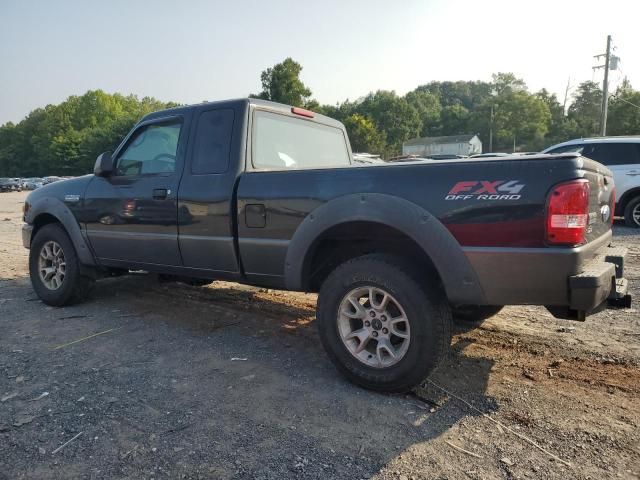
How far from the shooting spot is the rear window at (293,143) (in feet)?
13.3

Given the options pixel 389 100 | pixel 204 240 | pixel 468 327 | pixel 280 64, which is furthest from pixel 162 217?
pixel 389 100

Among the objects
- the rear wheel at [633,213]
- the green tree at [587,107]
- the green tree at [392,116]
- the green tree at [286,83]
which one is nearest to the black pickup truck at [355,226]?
the rear wheel at [633,213]

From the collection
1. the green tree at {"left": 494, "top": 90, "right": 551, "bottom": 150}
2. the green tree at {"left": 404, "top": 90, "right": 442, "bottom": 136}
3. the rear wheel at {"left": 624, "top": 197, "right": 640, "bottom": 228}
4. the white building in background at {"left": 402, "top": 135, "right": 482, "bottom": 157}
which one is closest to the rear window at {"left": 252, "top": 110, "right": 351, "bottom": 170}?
the rear wheel at {"left": 624, "top": 197, "right": 640, "bottom": 228}

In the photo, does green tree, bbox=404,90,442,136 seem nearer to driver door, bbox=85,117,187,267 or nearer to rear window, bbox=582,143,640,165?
rear window, bbox=582,143,640,165

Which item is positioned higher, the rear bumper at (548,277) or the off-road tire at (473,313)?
the rear bumper at (548,277)

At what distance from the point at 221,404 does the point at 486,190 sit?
204 cm

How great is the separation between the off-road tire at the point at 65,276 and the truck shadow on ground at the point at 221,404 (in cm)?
42

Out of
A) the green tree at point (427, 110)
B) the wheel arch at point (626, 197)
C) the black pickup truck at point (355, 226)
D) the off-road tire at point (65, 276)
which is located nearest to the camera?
the black pickup truck at point (355, 226)

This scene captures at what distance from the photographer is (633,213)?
10273 mm

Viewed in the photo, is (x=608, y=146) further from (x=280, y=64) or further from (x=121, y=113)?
(x=121, y=113)

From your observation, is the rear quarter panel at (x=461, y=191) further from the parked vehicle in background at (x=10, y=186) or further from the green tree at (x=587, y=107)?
the green tree at (x=587, y=107)

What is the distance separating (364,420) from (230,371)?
45.9 inches

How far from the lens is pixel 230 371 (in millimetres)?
3504

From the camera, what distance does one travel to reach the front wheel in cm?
289
